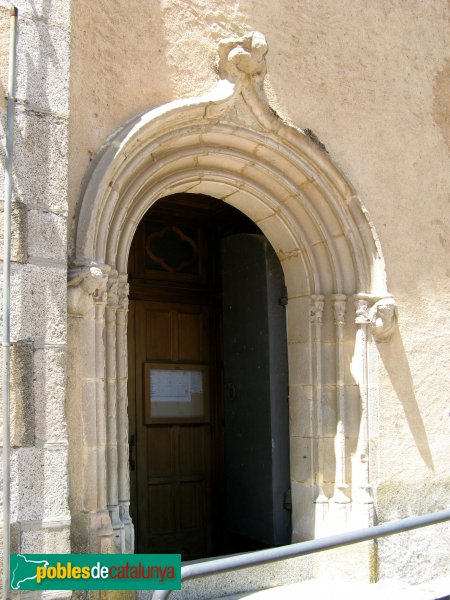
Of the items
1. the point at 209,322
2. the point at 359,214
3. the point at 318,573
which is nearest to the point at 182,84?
the point at 359,214

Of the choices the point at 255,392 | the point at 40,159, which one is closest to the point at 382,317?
the point at 255,392

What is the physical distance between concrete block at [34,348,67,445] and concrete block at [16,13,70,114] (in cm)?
114

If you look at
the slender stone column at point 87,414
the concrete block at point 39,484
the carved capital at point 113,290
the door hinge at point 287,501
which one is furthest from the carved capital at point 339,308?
the concrete block at point 39,484

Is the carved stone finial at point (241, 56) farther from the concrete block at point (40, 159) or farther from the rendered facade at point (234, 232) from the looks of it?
the concrete block at point (40, 159)

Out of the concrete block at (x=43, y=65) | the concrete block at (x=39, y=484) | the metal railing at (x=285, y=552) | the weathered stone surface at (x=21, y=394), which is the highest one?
the concrete block at (x=43, y=65)

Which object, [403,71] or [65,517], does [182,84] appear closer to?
[403,71]

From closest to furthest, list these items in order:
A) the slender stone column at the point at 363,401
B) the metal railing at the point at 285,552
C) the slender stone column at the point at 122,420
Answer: the metal railing at the point at 285,552 → the slender stone column at the point at 122,420 → the slender stone column at the point at 363,401

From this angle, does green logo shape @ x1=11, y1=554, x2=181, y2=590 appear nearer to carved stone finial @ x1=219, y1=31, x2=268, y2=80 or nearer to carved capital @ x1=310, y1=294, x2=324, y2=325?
carved capital @ x1=310, y1=294, x2=324, y2=325

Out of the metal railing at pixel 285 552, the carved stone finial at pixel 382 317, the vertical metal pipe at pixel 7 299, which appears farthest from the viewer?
the carved stone finial at pixel 382 317

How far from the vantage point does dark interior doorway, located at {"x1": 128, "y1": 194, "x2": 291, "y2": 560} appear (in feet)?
17.9

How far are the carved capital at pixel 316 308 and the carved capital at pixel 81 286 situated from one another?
166cm

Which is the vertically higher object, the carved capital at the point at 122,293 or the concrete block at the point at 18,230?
the concrete block at the point at 18,230

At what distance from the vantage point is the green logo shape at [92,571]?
11.1 feet

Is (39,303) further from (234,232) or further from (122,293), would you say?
(234,232)
